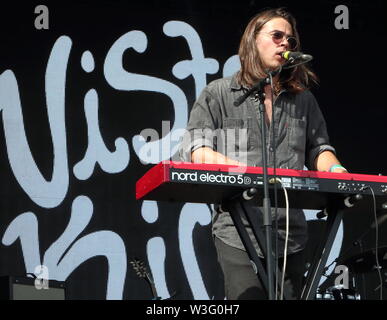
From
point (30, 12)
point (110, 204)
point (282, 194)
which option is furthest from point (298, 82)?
point (30, 12)

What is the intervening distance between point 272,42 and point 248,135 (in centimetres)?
43

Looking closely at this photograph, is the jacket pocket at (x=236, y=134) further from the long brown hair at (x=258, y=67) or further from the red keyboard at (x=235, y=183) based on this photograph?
the red keyboard at (x=235, y=183)

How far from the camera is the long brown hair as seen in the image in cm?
336

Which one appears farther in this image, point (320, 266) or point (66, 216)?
point (66, 216)

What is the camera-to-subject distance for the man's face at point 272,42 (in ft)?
10.9

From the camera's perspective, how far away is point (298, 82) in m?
3.45

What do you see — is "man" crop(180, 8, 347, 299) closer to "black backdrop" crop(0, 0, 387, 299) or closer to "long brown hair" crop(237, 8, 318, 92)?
"long brown hair" crop(237, 8, 318, 92)

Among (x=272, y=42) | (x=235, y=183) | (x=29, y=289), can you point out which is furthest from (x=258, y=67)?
(x=29, y=289)

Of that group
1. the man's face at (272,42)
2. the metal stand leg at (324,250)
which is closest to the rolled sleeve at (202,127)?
the man's face at (272,42)

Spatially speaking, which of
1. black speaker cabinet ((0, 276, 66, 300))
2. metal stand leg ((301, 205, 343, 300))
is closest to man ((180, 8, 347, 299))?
metal stand leg ((301, 205, 343, 300))

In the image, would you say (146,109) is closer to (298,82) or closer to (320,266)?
(298,82)

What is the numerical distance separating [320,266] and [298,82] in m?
0.89
